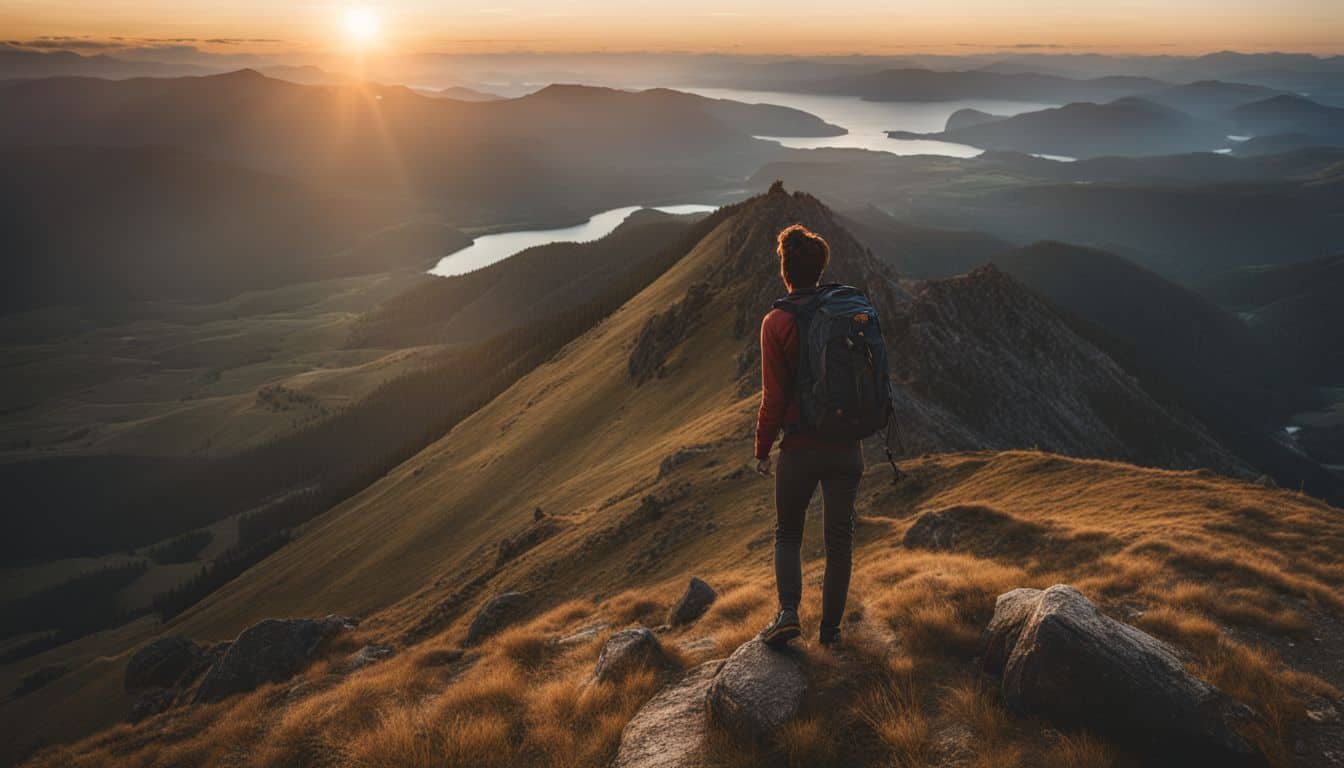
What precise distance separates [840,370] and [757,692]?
393cm

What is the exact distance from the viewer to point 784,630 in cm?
892

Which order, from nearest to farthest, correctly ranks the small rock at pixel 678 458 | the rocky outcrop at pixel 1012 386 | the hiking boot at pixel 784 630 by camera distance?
1. the hiking boot at pixel 784 630
2. the small rock at pixel 678 458
3. the rocky outcrop at pixel 1012 386

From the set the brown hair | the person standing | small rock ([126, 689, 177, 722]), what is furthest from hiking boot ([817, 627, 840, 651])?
small rock ([126, 689, 177, 722])

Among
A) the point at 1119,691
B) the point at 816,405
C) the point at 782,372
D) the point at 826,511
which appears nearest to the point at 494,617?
the point at 826,511

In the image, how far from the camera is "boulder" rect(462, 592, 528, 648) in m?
21.9

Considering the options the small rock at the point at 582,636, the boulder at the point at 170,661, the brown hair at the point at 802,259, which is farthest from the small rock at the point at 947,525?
the boulder at the point at 170,661

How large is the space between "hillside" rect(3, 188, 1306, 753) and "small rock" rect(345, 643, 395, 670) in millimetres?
8483

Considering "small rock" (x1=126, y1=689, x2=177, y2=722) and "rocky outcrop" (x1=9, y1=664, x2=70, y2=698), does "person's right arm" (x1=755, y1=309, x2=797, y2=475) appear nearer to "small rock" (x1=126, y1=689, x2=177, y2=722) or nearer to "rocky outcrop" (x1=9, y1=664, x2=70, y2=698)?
"small rock" (x1=126, y1=689, x2=177, y2=722)

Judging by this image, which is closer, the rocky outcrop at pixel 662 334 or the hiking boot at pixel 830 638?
the hiking boot at pixel 830 638

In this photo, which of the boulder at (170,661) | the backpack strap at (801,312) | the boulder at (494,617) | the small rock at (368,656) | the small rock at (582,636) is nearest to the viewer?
the backpack strap at (801,312)

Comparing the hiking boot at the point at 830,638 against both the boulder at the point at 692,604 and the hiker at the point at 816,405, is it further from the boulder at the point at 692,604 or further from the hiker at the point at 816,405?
the boulder at the point at 692,604

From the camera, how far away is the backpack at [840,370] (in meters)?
8.05

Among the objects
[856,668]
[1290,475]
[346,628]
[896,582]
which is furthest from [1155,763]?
[1290,475]

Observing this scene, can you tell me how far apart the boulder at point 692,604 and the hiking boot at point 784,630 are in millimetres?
5068
